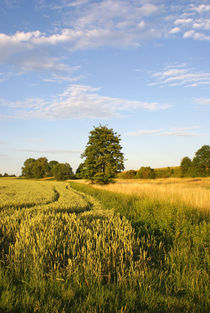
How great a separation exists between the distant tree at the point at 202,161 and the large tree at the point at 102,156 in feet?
109

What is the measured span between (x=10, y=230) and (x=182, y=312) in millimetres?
3846

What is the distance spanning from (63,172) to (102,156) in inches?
2266

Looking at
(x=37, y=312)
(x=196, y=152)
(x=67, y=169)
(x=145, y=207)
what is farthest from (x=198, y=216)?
(x=67, y=169)

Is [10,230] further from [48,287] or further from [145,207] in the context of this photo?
[145,207]

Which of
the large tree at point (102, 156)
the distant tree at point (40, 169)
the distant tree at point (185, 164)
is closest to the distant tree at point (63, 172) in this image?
the distant tree at point (40, 169)

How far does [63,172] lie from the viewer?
8006cm

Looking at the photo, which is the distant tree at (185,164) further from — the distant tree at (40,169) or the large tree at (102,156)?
the distant tree at (40,169)

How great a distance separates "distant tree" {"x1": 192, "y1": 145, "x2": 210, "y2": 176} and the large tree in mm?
33074

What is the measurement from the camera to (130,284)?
2881 millimetres

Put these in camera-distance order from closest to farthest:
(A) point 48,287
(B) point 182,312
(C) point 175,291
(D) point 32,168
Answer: (B) point 182,312 < (A) point 48,287 < (C) point 175,291 < (D) point 32,168

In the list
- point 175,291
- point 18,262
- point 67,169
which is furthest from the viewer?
point 67,169

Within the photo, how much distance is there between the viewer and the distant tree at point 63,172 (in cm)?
7944

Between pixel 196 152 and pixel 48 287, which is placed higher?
pixel 196 152

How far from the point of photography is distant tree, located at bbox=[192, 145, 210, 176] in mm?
52656
